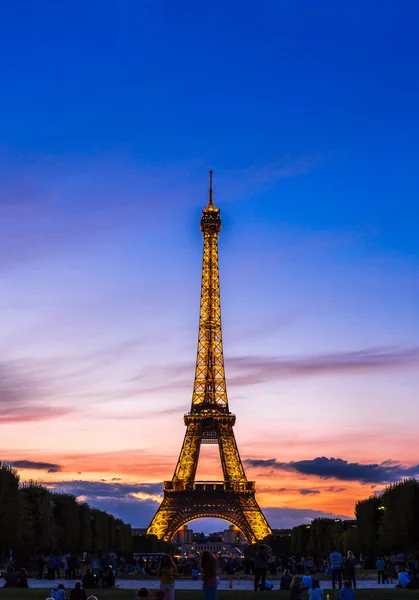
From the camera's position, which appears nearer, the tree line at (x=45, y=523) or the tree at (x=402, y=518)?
the tree line at (x=45, y=523)

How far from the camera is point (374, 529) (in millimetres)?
88062

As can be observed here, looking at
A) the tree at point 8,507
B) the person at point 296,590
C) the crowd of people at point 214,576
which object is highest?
the tree at point 8,507

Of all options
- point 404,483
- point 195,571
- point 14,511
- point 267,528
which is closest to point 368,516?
point 404,483

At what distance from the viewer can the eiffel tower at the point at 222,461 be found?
108250mm

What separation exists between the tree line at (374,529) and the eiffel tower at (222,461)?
866 cm

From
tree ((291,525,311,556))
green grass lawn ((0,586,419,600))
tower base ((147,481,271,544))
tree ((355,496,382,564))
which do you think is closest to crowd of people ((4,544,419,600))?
green grass lawn ((0,586,419,600))

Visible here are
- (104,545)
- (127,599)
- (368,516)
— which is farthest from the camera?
(104,545)

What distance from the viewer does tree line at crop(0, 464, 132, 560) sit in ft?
217

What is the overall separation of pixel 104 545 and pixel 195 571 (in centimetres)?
3798

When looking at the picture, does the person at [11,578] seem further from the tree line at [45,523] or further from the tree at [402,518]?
the tree at [402,518]

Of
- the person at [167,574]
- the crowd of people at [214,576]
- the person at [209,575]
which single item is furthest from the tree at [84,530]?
the person at [209,575]

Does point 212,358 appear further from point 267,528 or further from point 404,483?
point 404,483

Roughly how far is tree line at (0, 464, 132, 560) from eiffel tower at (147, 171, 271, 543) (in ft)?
27.4

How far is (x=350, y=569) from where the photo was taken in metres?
34.2
